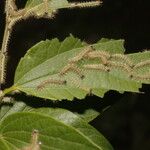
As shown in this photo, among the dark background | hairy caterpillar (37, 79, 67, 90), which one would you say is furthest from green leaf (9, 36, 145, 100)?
the dark background

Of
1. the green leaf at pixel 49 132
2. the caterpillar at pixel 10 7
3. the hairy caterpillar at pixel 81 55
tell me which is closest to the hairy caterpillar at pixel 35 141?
the green leaf at pixel 49 132

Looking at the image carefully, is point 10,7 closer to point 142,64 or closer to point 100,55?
point 100,55

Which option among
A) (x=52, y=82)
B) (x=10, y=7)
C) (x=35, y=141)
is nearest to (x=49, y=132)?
(x=35, y=141)

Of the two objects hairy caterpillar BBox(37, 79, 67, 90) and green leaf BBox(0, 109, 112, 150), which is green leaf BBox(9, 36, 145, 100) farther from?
green leaf BBox(0, 109, 112, 150)

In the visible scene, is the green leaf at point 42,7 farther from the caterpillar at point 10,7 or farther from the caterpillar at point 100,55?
the caterpillar at point 100,55

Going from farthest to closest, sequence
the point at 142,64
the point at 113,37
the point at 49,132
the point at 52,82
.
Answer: the point at 113,37, the point at 142,64, the point at 52,82, the point at 49,132
